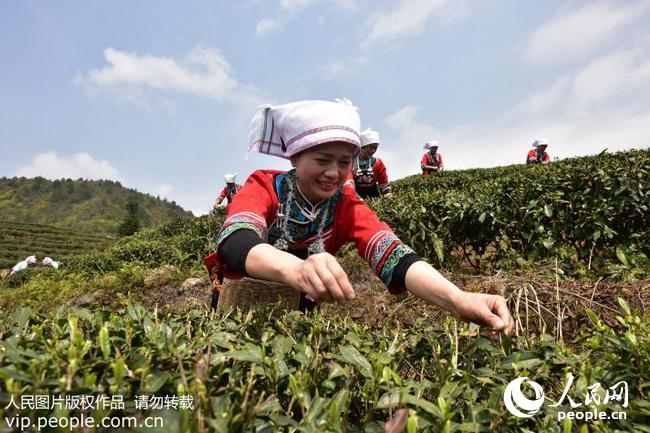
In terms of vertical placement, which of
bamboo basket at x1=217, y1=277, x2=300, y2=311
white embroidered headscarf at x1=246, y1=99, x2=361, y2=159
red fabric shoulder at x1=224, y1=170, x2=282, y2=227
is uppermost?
white embroidered headscarf at x1=246, y1=99, x2=361, y2=159

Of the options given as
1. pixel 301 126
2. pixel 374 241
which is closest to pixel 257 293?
pixel 374 241

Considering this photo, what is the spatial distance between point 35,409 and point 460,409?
0.86 metres

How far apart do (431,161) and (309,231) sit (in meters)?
12.4

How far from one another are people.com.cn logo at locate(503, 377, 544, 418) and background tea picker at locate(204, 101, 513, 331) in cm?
39

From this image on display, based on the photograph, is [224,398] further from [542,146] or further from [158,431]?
[542,146]

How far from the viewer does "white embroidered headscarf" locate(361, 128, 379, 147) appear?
7.06m

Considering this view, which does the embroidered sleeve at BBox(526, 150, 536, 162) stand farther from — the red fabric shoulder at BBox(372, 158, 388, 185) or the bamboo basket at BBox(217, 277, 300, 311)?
the bamboo basket at BBox(217, 277, 300, 311)

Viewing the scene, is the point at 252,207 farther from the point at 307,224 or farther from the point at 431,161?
the point at 431,161

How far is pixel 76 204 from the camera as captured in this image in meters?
114

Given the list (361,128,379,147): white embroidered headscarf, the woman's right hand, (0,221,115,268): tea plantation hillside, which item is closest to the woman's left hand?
the woman's right hand

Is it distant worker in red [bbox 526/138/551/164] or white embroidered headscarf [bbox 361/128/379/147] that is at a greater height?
distant worker in red [bbox 526/138/551/164]

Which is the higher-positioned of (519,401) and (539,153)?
(539,153)

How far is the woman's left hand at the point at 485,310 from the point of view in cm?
137

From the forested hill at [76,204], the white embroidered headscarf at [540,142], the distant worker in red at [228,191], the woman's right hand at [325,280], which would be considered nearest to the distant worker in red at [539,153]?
the white embroidered headscarf at [540,142]
